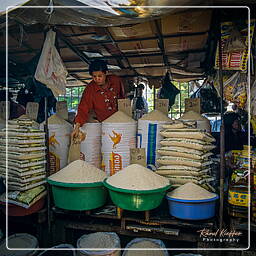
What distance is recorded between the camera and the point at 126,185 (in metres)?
1.61

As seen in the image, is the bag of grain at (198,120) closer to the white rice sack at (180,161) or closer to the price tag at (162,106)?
the price tag at (162,106)

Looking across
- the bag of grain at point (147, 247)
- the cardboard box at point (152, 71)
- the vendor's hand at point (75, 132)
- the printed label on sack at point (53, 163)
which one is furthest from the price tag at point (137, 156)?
the cardboard box at point (152, 71)

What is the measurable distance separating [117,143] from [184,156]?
2.08ft

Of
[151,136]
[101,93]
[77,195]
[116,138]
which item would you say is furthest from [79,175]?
[101,93]

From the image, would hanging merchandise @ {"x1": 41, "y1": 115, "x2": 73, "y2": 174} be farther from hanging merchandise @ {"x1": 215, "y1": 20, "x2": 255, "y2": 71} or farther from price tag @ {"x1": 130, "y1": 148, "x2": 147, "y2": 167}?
hanging merchandise @ {"x1": 215, "y1": 20, "x2": 255, "y2": 71}

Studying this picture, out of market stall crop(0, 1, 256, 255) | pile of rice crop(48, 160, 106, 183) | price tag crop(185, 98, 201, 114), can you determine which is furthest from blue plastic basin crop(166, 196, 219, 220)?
price tag crop(185, 98, 201, 114)

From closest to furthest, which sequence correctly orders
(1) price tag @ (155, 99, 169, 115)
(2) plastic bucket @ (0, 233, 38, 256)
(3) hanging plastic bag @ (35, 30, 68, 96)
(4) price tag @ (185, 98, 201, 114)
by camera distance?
(2) plastic bucket @ (0, 233, 38, 256), (3) hanging plastic bag @ (35, 30, 68, 96), (1) price tag @ (155, 99, 169, 115), (4) price tag @ (185, 98, 201, 114)

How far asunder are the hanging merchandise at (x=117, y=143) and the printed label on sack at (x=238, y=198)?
3.02 feet

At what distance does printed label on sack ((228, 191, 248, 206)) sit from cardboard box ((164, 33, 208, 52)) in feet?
5.52

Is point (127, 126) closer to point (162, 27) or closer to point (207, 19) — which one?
point (162, 27)

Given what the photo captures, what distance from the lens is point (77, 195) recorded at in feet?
5.69

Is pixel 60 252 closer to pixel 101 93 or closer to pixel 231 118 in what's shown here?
pixel 101 93

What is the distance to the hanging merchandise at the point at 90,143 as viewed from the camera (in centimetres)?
231

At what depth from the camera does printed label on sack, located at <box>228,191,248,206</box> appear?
167 centimetres
